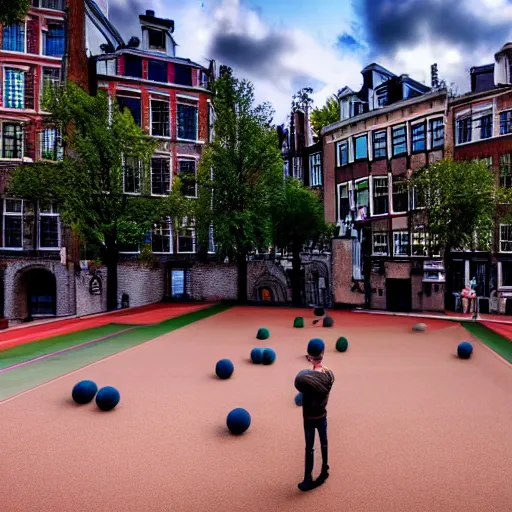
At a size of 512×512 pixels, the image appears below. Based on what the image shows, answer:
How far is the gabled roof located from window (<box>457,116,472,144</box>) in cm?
2352

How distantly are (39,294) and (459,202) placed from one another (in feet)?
80.6

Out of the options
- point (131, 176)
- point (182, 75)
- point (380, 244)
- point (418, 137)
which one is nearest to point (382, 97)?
point (418, 137)

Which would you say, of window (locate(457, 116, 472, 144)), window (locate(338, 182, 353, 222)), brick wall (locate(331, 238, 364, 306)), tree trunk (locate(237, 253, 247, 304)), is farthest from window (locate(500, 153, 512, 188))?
tree trunk (locate(237, 253, 247, 304))

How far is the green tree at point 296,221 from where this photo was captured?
90.8ft

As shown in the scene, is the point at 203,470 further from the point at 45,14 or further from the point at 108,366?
the point at 45,14

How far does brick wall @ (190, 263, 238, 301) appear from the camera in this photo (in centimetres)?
3041

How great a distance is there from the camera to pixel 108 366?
1231 cm

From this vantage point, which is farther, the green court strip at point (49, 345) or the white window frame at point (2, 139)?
the white window frame at point (2, 139)

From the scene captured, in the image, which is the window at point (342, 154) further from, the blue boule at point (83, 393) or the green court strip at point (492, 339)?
the blue boule at point (83, 393)

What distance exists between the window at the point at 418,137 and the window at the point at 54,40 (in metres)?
21.7

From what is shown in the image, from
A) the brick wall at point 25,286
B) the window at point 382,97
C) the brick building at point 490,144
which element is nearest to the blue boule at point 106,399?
the brick building at point 490,144

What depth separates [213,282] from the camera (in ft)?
99.9

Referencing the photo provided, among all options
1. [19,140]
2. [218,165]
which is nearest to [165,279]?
[218,165]

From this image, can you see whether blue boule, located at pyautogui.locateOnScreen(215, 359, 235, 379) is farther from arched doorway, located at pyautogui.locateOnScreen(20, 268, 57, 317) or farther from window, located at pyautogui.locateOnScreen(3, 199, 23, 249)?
window, located at pyautogui.locateOnScreen(3, 199, 23, 249)
